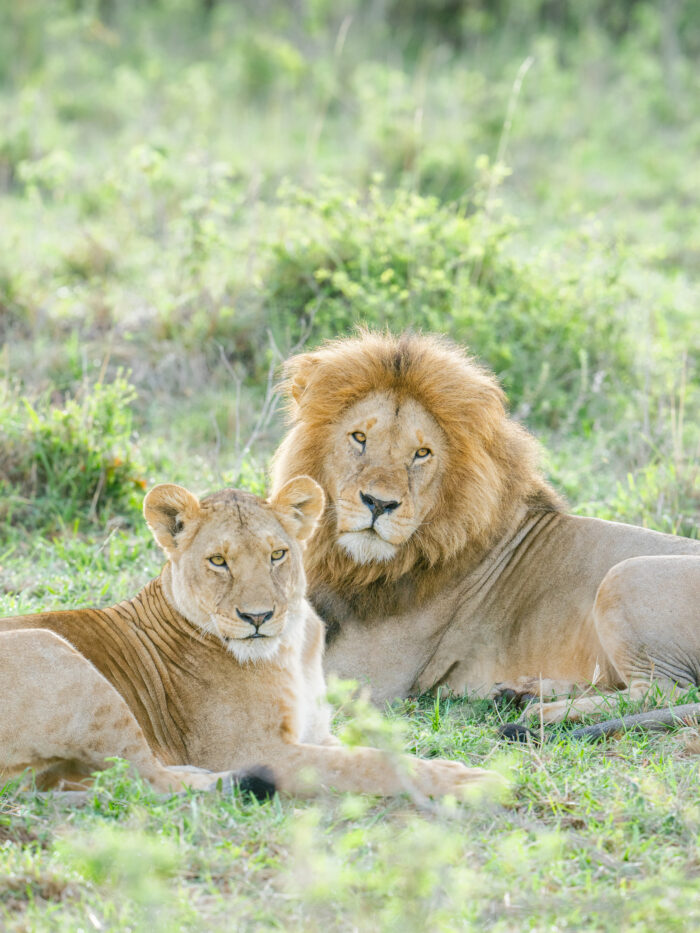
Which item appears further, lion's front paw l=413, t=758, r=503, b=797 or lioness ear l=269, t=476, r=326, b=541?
lioness ear l=269, t=476, r=326, b=541

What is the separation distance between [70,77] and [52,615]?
12.6 meters

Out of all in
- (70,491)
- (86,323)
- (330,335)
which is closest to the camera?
(70,491)

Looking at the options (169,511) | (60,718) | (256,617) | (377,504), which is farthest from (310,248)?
(60,718)

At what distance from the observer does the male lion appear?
4.45 meters

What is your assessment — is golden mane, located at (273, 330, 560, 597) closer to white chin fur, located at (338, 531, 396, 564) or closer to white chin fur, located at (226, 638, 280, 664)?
white chin fur, located at (338, 531, 396, 564)

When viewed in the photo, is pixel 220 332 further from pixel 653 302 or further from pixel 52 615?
pixel 52 615

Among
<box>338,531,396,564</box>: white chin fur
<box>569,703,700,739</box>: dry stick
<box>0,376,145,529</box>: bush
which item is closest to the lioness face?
<box>338,531,396,564</box>: white chin fur

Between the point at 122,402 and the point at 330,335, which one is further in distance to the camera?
the point at 330,335

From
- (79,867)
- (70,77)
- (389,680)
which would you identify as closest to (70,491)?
(389,680)

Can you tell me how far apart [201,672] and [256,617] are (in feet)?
0.94

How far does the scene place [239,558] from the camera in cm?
365

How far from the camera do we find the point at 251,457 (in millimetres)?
6422

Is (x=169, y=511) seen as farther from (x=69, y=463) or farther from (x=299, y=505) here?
(x=69, y=463)

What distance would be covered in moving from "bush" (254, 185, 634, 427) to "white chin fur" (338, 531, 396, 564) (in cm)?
276
